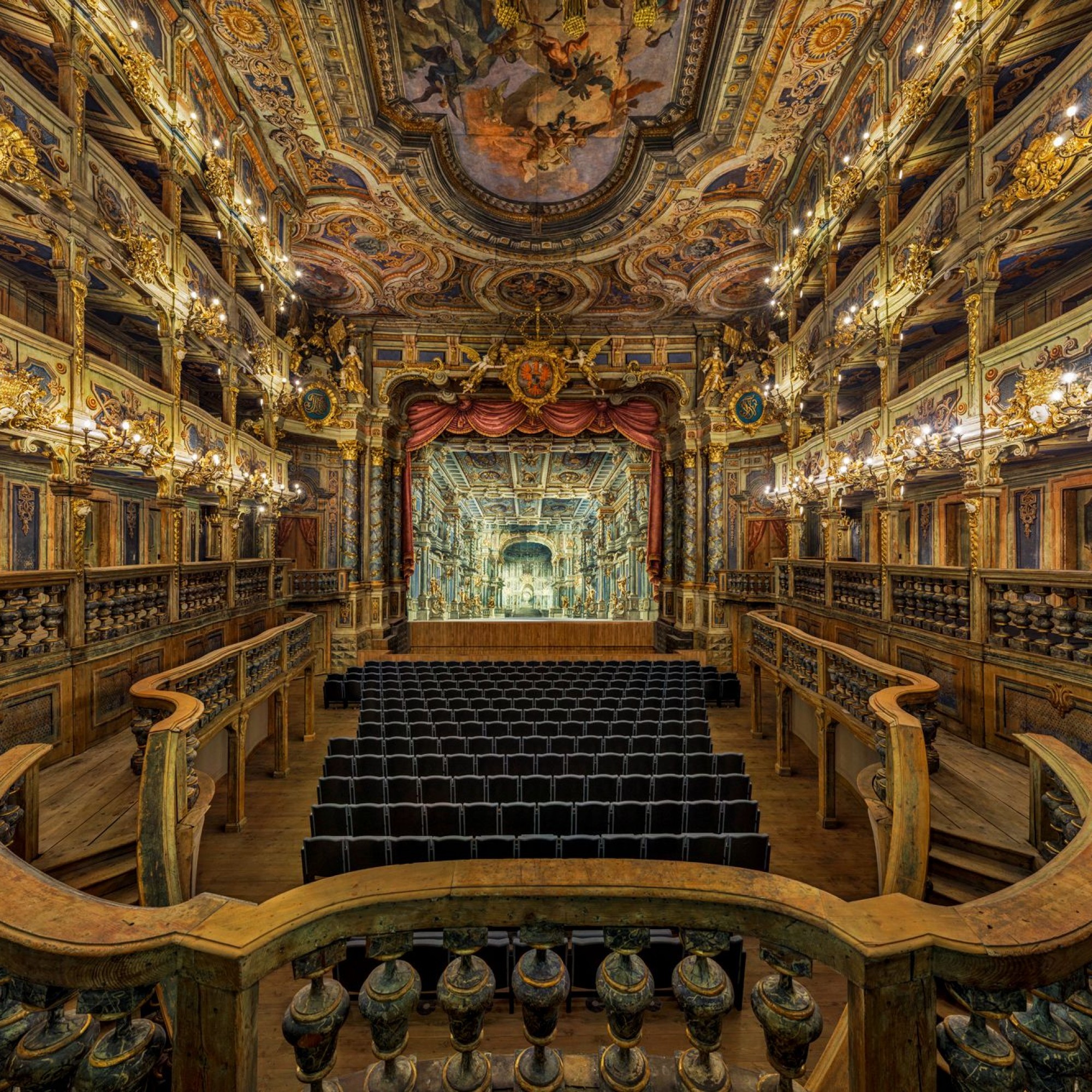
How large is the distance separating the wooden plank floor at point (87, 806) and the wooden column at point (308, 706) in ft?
10.3

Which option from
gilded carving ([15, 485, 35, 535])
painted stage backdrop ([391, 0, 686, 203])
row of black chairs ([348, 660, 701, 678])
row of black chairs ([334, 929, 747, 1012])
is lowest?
row of black chairs ([334, 929, 747, 1012])

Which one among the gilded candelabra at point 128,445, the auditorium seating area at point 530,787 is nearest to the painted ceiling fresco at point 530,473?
the gilded candelabra at point 128,445

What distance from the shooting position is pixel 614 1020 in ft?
4.16

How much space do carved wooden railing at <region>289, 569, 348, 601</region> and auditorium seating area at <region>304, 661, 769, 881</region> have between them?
536 cm

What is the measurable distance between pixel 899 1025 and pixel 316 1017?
137cm

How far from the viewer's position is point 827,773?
5.47 meters

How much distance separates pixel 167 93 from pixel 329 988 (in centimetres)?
967

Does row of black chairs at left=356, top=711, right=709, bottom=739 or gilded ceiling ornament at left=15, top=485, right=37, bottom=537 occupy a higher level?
gilded ceiling ornament at left=15, top=485, right=37, bottom=537

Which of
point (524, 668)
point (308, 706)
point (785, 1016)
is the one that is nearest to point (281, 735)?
point (308, 706)

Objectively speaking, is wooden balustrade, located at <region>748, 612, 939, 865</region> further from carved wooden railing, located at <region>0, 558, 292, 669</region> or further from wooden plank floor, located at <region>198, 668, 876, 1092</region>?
carved wooden railing, located at <region>0, 558, 292, 669</region>

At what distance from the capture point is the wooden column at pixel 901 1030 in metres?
1.10

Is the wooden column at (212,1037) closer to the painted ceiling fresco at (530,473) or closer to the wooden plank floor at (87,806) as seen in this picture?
the wooden plank floor at (87,806)

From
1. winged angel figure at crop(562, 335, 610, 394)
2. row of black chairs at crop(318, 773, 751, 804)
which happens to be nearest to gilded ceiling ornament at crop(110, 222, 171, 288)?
row of black chairs at crop(318, 773, 751, 804)

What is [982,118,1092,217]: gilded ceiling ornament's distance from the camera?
14.4 feet
